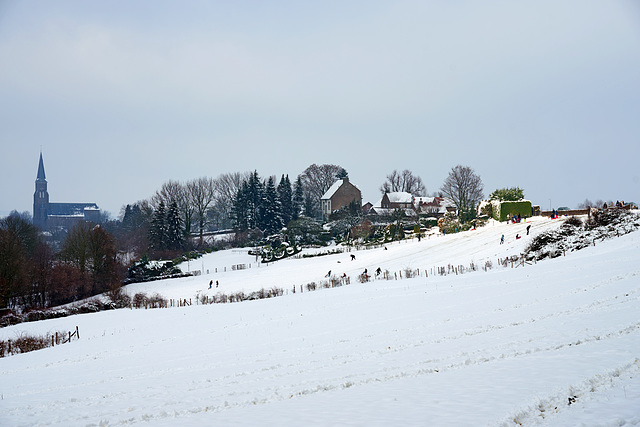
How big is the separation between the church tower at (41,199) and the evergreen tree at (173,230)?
464 feet

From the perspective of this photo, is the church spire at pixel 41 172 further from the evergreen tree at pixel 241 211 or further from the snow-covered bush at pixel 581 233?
the snow-covered bush at pixel 581 233

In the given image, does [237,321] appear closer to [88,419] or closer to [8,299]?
[88,419]

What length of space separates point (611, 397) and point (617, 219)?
3254 centimetres

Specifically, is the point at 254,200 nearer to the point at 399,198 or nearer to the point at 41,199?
the point at 399,198

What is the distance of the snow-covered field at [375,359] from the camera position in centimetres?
967

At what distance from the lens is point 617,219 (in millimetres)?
36125

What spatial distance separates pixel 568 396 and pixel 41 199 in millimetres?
211049

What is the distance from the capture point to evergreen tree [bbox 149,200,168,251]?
64938 millimetres

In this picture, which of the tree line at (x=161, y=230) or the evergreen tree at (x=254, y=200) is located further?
the evergreen tree at (x=254, y=200)

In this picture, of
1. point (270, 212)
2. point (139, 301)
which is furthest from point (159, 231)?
point (139, 301)

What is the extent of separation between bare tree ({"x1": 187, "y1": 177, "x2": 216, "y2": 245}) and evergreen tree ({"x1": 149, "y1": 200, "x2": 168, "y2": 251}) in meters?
15.2

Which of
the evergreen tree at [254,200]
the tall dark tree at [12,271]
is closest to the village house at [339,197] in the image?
the evergreen tree at [254,200]

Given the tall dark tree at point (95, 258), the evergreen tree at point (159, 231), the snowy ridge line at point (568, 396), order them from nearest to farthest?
the snowy ridge line at point (568, 396) < the tall dark tree at point (95, 258) < the evergreen tree at point (159, 231)

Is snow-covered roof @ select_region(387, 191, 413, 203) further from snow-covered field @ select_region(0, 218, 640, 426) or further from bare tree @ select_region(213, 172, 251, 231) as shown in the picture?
snow-covered field @ select_region(0, 218, 640, 426)
